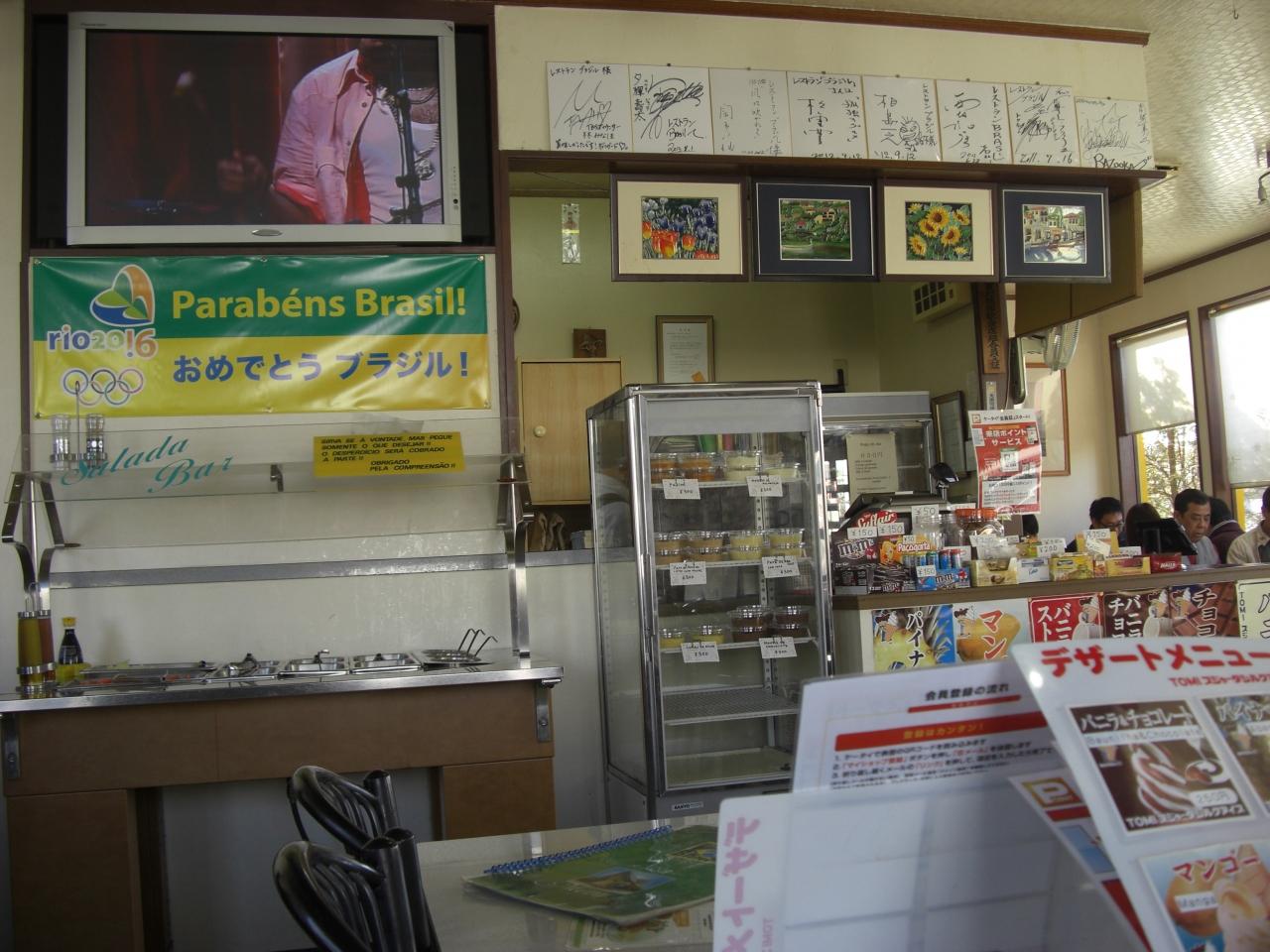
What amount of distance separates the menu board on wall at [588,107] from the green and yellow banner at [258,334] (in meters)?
0.63

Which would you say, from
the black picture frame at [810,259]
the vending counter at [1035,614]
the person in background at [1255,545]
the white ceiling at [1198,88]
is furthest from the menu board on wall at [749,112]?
the person in background at [1255,545]

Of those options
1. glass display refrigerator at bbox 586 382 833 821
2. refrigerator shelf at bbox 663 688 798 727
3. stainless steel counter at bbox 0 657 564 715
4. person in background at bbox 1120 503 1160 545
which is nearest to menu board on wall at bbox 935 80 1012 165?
glass display refrigerator at bbox 586 382 833 821

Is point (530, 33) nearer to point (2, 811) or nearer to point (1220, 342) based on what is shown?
point (2, 811)

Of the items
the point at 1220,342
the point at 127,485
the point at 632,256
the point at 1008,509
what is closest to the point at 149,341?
the point at 127,485

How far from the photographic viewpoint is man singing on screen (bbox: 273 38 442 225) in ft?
13.6

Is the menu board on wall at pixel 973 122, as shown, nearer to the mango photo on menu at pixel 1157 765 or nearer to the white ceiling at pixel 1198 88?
the white ceiling at pixel 1198 88

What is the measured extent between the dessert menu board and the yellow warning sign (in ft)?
10.1

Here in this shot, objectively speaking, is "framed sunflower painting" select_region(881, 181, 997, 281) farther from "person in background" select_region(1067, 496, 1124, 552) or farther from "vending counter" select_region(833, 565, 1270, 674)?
"person in background" select_region(1067, 496, 1124, 552)

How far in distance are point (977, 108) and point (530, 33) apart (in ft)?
6.24

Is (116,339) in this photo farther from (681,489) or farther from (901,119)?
(901,119)

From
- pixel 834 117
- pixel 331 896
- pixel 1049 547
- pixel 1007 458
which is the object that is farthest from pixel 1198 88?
pixel 331 896

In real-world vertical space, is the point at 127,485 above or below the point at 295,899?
above

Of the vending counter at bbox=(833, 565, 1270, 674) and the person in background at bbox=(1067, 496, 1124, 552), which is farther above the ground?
the person in background at bbox=(1067, 496, 1124, 552)

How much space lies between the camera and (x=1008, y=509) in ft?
18.1
